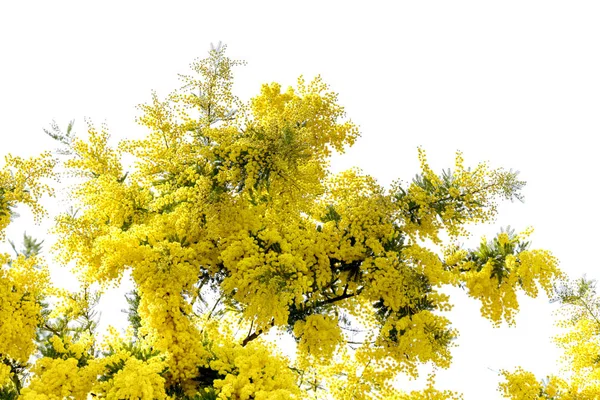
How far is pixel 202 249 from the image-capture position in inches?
427

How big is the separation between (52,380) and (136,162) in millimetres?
4080

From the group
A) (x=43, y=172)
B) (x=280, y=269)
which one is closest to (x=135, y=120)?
(x=43, y=172)

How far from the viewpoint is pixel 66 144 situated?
11969 millimetres

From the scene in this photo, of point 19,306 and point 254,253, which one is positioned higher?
point 254,253

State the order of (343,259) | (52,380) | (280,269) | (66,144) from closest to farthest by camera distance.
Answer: (52,380) < (280,269) < (343,259) < (66,144)

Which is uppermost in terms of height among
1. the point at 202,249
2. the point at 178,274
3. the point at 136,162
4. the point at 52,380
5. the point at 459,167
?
the point at 459,167

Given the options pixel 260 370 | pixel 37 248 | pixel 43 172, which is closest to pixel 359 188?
pixel 260 370

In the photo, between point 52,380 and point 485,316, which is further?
point 485,316

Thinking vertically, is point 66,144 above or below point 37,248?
above

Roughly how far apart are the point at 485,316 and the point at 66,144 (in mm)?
8204

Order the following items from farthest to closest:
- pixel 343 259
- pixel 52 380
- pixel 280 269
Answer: pixel 343 259, pixel 280 269, pixel 52 380

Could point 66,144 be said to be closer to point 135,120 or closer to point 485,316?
point 135,120

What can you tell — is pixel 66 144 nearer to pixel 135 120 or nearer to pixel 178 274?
pixel 135 120

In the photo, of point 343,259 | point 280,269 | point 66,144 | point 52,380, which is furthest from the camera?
point 66,144
